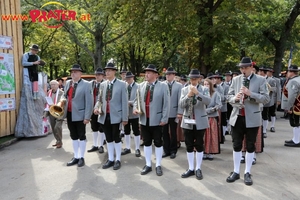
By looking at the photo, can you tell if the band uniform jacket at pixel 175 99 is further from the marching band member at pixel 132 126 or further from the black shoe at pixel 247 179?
the black shoe at pixel 247 179

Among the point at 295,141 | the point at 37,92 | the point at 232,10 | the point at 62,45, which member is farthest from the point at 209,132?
the point at 62,45

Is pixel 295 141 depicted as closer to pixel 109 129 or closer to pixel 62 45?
pixel 109 129

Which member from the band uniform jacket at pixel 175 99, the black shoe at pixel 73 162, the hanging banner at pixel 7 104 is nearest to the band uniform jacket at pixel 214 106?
the band uniform jacket at pixel 175 99

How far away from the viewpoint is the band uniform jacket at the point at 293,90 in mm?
7809

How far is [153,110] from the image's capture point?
573 centimetres

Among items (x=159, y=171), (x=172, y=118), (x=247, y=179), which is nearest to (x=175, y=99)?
(x=172, y=118)

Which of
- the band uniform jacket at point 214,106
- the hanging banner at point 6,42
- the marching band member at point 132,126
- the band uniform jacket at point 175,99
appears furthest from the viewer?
the hanging banner at point 6,42

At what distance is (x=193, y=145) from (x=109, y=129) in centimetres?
190

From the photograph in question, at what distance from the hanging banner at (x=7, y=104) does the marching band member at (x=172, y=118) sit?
206 inches

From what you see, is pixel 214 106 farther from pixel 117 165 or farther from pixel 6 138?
pixel 6 138

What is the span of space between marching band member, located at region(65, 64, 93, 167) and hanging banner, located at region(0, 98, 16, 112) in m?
3.52

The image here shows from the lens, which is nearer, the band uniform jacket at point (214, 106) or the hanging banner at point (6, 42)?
the band uniform jacket at point (214, 106)

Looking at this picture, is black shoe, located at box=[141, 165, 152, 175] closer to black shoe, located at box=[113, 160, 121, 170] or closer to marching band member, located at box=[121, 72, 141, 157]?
black shoe, located at box=[113, 160, 121, 170]

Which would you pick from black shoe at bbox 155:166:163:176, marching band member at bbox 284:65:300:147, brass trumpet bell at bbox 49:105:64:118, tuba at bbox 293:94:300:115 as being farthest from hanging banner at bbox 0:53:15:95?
tuba at bbox 293:94:300:115
